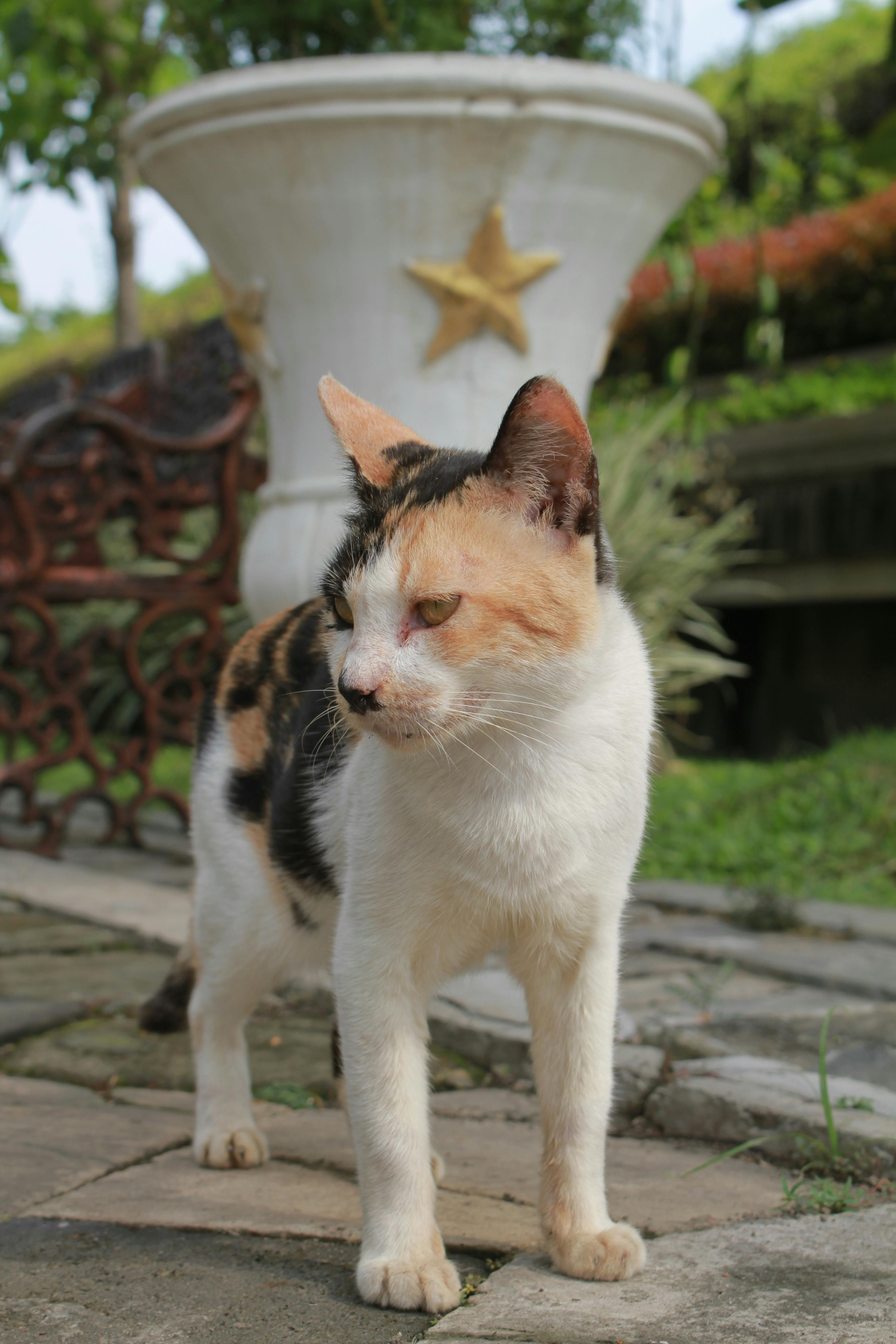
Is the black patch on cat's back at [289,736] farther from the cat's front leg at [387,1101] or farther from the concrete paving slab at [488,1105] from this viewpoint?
the concrete paving slab at [488,1105]

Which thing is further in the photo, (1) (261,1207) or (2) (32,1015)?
(2) (32,1015)

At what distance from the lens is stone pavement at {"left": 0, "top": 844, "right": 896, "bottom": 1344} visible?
4.58 ft

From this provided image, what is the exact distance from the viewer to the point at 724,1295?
4.66 feet

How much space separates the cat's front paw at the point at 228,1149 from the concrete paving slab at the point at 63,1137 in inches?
3.8

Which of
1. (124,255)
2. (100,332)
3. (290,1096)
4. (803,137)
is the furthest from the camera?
(100,332)

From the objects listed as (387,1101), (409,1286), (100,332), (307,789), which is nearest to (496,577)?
(307,789)

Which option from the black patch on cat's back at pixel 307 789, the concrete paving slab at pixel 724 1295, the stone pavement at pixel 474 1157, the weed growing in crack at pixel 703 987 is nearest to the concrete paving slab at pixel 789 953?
the stone pavement at pixel 474 1157

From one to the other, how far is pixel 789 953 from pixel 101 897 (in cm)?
191

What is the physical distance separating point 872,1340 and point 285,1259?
713 mm

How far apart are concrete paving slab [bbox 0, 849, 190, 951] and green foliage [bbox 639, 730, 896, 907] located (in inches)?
54.4

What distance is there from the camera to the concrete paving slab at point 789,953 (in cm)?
269

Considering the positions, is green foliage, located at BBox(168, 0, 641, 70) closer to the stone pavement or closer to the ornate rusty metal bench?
the ornate rusty metal bench

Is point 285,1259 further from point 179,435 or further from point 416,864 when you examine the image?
point 179,435

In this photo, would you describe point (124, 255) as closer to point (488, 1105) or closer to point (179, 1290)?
point (488, 1105)
